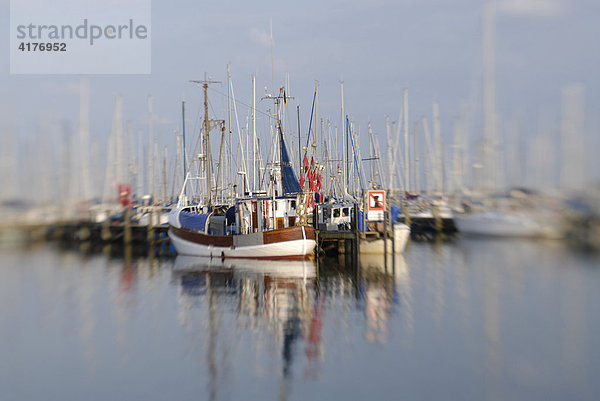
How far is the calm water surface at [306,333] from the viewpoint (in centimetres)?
1300

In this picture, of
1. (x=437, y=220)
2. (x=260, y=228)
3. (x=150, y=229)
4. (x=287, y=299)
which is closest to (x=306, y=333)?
(x=287, y=299)

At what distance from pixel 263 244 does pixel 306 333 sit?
1610cm

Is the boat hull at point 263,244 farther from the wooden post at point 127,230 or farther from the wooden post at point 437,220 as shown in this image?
the wooden post at point 437,220

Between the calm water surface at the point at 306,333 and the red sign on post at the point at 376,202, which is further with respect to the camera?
the red sign on post at the point at 376,202

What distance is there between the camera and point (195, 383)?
13.0 m

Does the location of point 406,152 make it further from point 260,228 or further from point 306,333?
point 306,333

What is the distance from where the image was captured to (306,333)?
56.7 ft

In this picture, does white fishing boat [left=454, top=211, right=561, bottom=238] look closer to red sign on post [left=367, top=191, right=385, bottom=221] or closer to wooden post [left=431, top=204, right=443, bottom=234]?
wooden post [left=431, top=204, right=443, bottom=234]

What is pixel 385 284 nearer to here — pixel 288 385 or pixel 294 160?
pixel 288 385

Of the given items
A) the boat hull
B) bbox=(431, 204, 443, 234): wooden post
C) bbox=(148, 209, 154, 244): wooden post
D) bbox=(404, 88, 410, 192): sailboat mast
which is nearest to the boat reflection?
the boat hull

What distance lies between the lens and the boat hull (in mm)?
32375

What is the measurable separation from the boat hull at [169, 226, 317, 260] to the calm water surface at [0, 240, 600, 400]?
1386 mm

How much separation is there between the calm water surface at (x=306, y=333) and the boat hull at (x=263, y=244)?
54.6 inches

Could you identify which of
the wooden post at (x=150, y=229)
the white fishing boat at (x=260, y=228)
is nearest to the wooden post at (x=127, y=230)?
the wooden post at (x=150, y=229)
